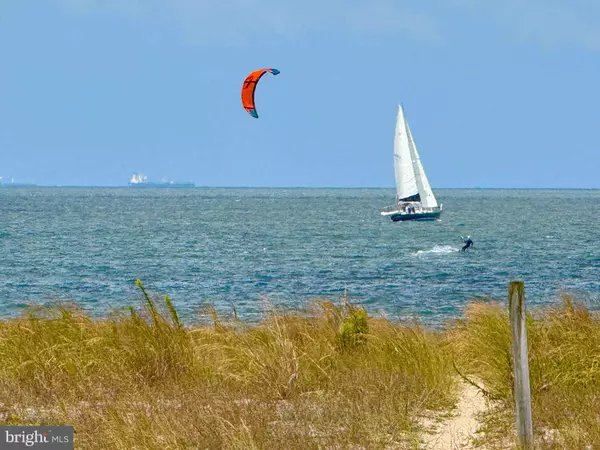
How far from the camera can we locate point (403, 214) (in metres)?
104

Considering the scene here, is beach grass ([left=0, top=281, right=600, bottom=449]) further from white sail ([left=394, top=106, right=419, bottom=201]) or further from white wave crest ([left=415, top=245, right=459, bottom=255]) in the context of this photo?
white sail ([left=394, top=106, right=419, bottom=201])

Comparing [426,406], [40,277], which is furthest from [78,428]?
[40,277]

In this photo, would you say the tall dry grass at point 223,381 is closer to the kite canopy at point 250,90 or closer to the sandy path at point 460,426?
the sandy path at point 460,426

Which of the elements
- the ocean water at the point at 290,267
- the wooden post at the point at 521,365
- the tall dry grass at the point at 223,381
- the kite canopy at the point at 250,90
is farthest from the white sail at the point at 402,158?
the wooden post at the point at 521,365

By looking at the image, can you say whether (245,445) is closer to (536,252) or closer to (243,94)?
(243,94)

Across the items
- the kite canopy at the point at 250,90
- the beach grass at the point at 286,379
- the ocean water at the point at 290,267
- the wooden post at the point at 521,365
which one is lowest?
the ocean water at the point at 290,267

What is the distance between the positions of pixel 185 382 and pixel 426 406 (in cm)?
290

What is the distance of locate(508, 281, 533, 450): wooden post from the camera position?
25.2 ft

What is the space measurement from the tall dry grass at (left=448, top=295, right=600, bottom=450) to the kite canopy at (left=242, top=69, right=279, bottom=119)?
10111mm

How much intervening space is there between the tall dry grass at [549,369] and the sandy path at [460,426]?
18cm

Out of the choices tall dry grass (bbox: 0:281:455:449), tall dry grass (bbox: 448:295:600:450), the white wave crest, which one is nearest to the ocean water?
the white wave crest

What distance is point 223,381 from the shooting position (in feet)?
34.9

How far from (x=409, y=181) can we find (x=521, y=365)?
93.8 m

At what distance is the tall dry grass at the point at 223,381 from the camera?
8.29 metres
